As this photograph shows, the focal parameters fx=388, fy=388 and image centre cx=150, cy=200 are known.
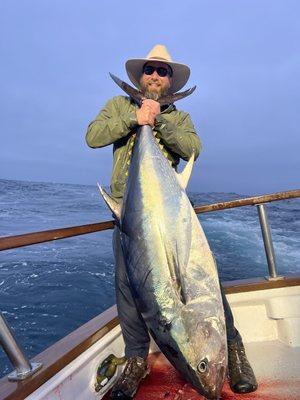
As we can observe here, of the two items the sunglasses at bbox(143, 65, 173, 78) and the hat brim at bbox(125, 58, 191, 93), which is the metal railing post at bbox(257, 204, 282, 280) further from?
the sunglasses at bbox(143, 65, 173, 78)

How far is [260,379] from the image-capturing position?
2.34 m

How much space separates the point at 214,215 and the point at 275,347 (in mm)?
12716

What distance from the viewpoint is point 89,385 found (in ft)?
6.84

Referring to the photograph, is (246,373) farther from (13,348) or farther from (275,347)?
(13,348)

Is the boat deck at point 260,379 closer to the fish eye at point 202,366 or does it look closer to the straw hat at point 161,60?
the fish eye at point 202,366

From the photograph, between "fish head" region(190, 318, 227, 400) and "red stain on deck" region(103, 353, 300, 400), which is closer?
"fish head" region(190, 318, 227, 400)

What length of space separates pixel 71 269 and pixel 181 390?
5.65m

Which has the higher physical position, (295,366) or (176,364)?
(176,364)

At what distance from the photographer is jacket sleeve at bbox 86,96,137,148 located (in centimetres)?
206

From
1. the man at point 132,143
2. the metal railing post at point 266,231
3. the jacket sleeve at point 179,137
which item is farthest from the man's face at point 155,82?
the metal railing post at point 266,231

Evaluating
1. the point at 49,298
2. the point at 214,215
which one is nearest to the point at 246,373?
the point at 49,298

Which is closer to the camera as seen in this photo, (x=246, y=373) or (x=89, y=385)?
(x=89, y=385)

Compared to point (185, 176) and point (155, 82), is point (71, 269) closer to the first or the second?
point (155, 82)

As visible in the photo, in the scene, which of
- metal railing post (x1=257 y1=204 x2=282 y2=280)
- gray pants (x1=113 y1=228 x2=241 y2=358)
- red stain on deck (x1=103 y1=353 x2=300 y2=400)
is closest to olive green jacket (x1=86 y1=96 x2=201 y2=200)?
gray pants (x1=113 y1=228 x2=241 y2=358)
